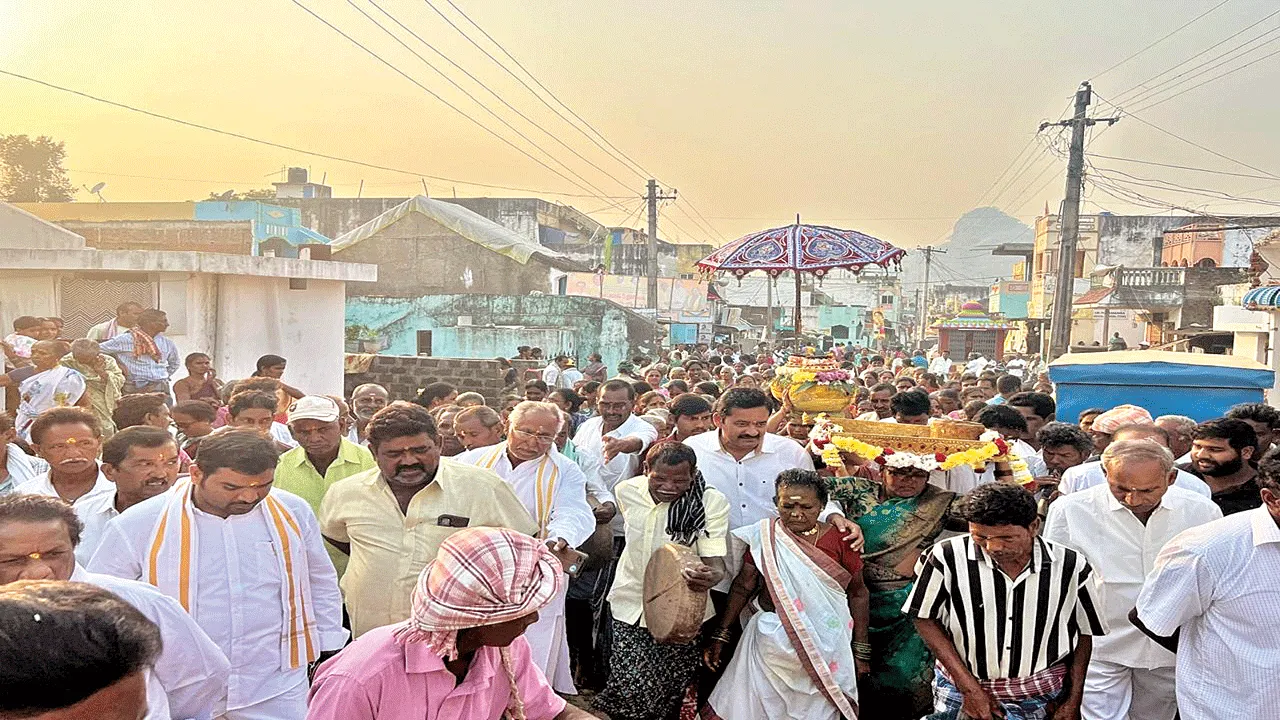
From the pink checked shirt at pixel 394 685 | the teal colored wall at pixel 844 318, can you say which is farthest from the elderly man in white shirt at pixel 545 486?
the teal colored wall at pixel 844 318

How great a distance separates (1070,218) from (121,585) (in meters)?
22.1

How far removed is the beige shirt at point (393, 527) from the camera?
4371 mm

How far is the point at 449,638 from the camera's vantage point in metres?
2.61

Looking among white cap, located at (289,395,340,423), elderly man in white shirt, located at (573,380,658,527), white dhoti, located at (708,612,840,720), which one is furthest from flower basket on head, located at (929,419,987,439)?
white cap, located at (289,395,340,423)

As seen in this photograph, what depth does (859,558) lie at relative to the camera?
5016 mm

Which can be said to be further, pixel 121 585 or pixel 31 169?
pixel 31 169

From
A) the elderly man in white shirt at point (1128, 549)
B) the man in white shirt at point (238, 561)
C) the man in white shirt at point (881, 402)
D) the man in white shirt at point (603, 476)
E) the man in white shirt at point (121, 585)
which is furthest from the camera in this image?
the man in white shirt at point (881, 402)

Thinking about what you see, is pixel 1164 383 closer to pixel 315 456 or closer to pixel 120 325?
pixel 315 456

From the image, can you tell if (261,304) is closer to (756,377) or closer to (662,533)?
(756,377)

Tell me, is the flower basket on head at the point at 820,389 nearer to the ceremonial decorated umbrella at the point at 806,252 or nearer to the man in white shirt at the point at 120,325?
the ceremonial decorated umbrella at the point at 806,252

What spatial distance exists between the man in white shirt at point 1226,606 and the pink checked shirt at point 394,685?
2.73 m

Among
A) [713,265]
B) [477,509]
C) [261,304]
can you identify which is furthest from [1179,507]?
[261,304]

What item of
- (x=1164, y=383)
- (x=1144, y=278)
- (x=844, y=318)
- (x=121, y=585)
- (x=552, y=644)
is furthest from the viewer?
(x=844, y=318)

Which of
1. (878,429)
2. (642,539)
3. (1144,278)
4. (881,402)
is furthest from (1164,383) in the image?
(1144,278)
